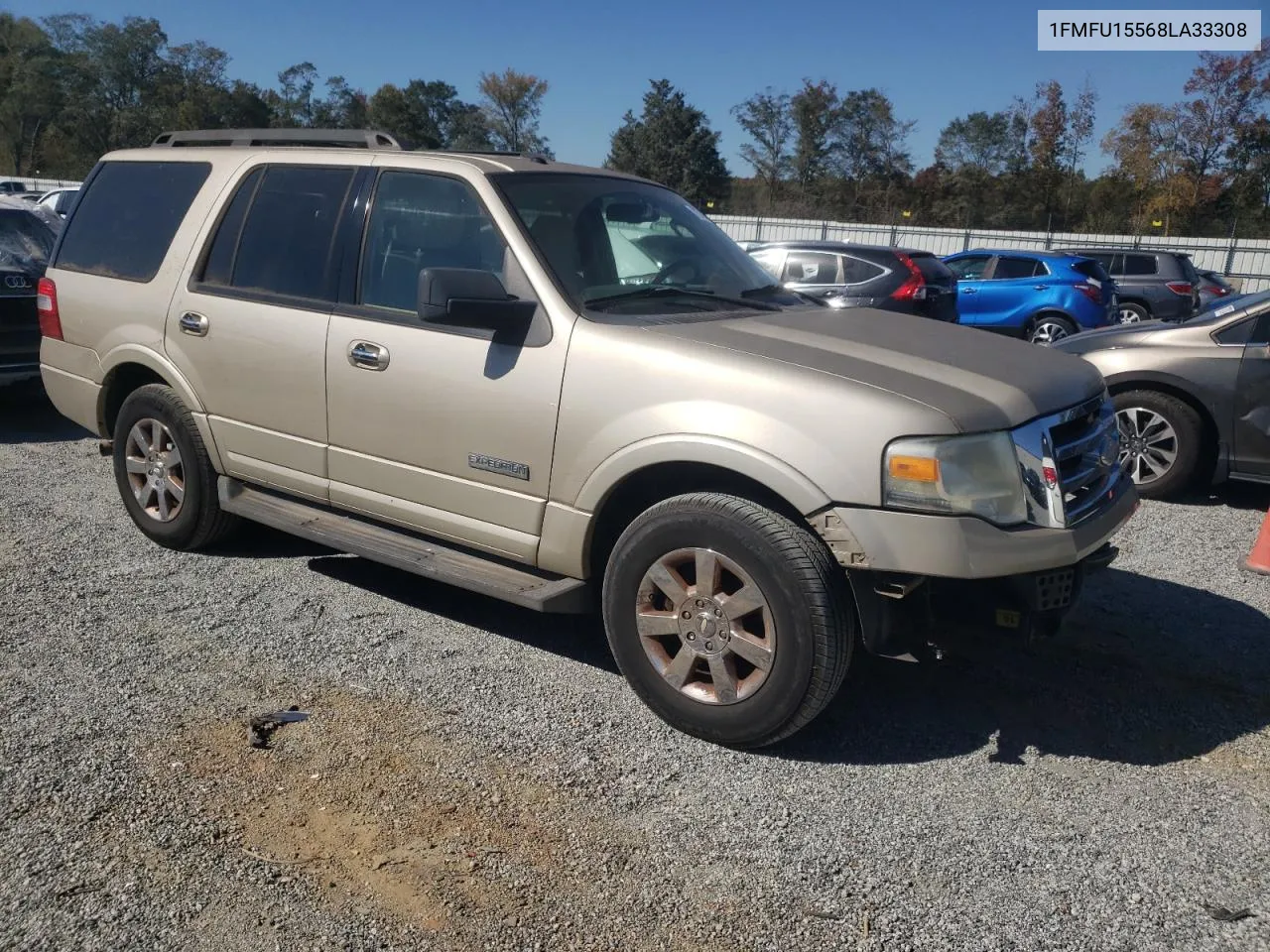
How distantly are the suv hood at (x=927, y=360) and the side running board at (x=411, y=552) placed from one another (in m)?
1.05

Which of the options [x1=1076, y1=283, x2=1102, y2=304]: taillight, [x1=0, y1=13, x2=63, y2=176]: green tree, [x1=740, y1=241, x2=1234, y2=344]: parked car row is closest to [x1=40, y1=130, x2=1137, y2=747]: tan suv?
[x1=740, y1=241, x2=1234, y2=344]: parked car row

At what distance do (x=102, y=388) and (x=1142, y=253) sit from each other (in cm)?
1900

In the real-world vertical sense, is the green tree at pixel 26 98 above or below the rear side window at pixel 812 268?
above

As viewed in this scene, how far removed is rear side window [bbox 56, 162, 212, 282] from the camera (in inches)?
207

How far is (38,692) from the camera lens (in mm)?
3902

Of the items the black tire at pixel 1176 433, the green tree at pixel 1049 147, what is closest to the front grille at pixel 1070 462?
the black tire at pixel 1176 433

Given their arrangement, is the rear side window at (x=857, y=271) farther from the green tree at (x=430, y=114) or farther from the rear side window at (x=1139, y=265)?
the green tree at (x=430, y=114)

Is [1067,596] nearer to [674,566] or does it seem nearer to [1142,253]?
[674,566]

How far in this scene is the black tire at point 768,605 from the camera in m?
3.33

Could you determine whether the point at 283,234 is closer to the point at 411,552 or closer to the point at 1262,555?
the point at 411,552

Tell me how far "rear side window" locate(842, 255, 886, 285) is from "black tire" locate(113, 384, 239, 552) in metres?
8.45

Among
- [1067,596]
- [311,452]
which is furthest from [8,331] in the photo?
[1067,596]

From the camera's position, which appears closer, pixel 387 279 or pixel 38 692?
pixel 38 692

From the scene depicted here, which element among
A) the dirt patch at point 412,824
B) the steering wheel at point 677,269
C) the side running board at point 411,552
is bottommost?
the dirt patch at point 412,824
